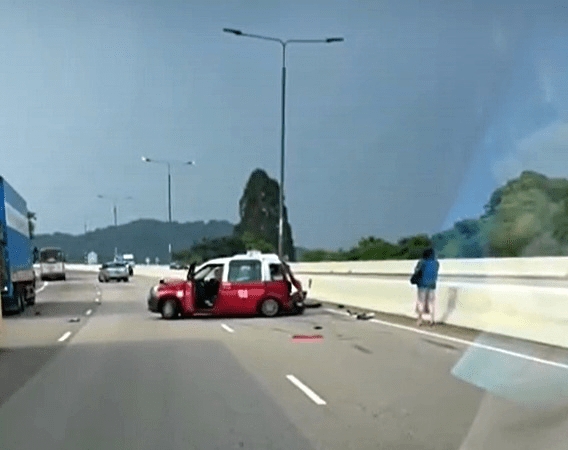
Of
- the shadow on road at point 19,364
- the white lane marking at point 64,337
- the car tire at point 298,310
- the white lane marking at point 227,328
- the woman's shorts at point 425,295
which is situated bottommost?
the shadow on road at point 19,364

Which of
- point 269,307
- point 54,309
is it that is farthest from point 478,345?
point 54,309

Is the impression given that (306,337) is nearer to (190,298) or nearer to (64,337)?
(64,337)

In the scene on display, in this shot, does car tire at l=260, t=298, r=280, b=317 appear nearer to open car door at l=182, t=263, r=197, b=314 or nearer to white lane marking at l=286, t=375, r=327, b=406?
open car door at l=182, t=263, r=197, b=314

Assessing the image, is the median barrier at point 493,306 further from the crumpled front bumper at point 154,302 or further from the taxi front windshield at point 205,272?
the crumpled front bumper at point 154,302

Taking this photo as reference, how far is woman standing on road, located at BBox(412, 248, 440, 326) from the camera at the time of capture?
77.3ft

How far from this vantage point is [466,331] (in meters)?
22.2

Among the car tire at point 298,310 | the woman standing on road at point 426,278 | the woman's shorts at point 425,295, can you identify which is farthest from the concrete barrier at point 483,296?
the car tire at point 298,310

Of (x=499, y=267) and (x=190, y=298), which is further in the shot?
(x=499, y=267)

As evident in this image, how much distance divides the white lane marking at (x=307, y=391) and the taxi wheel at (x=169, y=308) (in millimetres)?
13893

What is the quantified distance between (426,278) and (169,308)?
25.5 ft

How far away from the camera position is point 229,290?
93.9ft

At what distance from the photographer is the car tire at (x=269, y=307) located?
2886cm

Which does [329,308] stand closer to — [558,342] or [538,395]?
[558,342]

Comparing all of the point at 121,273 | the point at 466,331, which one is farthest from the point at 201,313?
the point at 121,273
